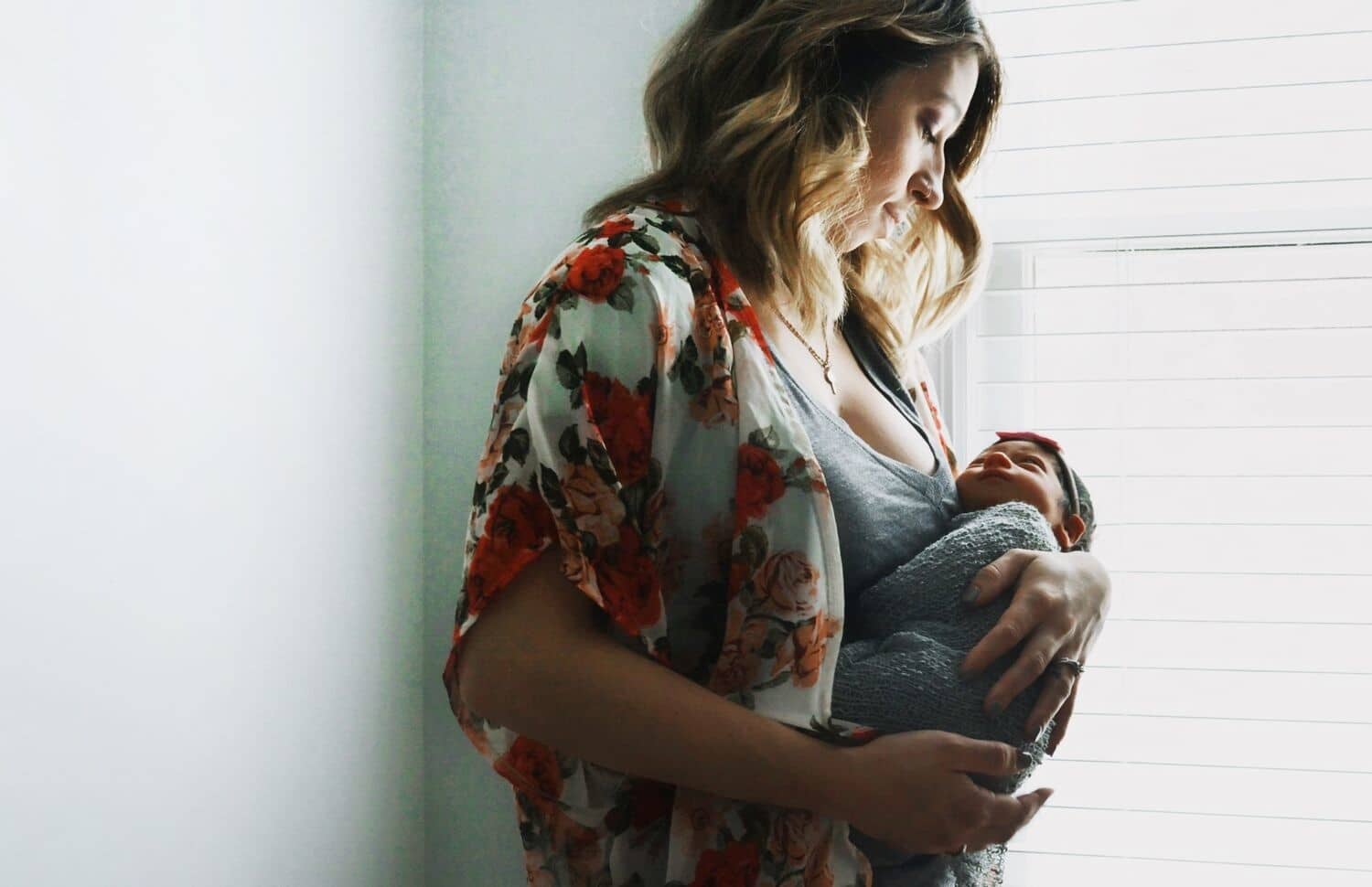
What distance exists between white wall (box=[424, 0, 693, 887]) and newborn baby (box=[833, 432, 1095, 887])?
948 millimetres

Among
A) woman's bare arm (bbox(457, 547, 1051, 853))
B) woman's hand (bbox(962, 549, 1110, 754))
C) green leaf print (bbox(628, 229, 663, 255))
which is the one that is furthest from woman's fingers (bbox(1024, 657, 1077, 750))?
green leaf print (bbox(628, 229, 663, 255))

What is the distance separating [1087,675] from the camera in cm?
163

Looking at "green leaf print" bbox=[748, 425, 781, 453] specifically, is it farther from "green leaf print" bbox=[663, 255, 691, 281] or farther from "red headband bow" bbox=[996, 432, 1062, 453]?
"red headband bow" bbox=[996, 432, 1062, 453]

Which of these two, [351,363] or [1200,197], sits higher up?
[1200,197]

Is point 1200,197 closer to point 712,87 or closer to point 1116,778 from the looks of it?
point 1116,778

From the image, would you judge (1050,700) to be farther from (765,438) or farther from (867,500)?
(765,438)

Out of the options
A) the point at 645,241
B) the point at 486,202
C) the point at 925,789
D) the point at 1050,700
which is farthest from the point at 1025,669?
the point at 486,202

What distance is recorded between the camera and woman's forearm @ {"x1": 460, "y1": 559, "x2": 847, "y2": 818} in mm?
734

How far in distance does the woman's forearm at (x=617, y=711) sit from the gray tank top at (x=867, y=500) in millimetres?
172

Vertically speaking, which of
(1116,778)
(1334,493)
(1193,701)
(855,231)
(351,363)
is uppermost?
(855,231)

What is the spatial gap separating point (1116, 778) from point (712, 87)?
125 centimetres

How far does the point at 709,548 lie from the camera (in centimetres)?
81

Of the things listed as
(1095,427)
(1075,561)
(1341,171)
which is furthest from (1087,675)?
(1341,171)

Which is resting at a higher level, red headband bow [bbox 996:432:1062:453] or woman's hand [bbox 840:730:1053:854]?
red headband bow [bbox 996:432:1062:453]
